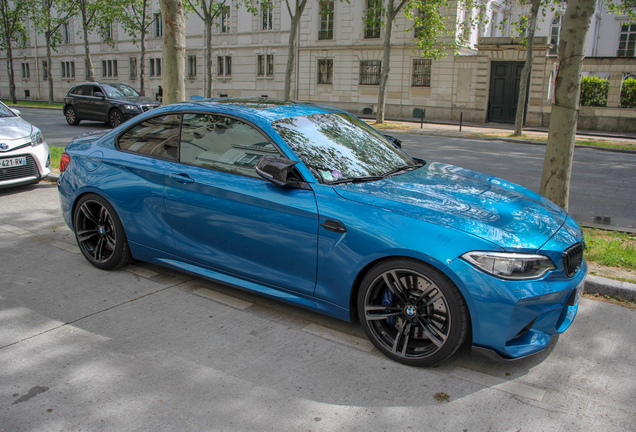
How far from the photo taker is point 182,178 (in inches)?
167

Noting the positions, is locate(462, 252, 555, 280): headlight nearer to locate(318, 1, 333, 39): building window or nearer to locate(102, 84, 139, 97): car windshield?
locate(102, 84, 139, 97): car windshield

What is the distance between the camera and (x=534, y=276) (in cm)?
309

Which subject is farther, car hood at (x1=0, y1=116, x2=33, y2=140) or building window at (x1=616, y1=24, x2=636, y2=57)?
building window at (x1=616, y1=24, x2=636, y2=57)

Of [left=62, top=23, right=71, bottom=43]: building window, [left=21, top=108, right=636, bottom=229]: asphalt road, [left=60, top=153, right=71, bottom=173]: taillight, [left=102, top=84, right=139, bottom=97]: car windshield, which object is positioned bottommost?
[left=21, top=108, right=636, bottom=229]: asphalt road

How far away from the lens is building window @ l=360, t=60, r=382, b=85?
3449 centimetres

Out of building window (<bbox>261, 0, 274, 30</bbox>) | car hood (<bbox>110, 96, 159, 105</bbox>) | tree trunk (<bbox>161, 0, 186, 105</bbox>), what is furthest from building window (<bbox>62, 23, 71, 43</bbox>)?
tree trunk (<bbox>161, 0, 186, 105</bbox>)

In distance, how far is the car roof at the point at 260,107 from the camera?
4188mm

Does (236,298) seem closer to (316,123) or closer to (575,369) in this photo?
(316,123)

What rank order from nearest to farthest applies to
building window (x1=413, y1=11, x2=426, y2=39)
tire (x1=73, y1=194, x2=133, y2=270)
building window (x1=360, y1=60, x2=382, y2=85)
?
tire (x1=73, y1=194, x2=133, y2=270)
building window (x1=413, y1=11, x2=426, y2=39)
building window (x1=360, y1=60, x2=382, y2=85)

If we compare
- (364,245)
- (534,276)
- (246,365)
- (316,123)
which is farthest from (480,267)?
(316,123)

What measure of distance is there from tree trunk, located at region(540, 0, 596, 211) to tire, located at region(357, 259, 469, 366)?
3389mm

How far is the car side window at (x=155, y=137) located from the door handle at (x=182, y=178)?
195 mm

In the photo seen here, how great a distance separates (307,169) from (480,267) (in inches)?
54.6

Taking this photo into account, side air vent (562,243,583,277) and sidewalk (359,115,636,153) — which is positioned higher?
side air vent (562,243,583,277)
